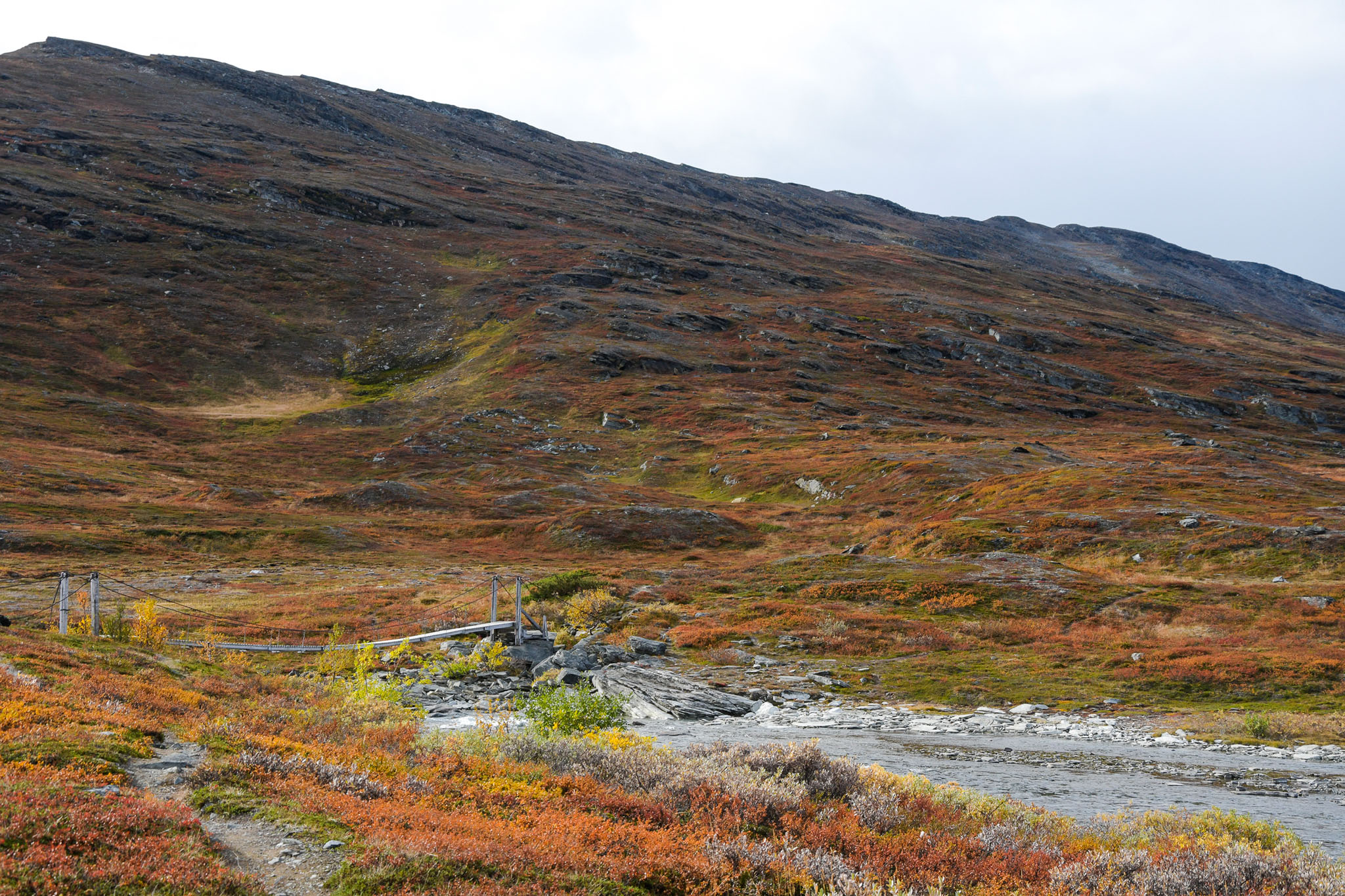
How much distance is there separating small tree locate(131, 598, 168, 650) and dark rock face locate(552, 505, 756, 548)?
2903 cm

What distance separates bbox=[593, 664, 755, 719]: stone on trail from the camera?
1792 centimetres

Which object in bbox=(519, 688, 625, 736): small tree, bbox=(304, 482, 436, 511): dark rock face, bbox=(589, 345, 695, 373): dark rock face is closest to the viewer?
bbox=(519, 688, 625, 736): small tree

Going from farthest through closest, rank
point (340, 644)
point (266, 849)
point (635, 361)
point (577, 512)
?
point (635, 361) → point (577, 512) → point (340, 644) → point (266, 849)

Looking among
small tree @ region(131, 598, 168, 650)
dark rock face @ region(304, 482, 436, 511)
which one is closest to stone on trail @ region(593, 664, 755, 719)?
small tree @ region(131, 598, 168, 650)

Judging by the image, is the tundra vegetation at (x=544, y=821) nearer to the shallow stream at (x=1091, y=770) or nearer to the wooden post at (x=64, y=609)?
the shallow stream at (x=1091, y=770)

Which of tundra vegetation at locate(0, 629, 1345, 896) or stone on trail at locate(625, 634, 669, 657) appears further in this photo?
stone on trail at locate(625, 634, 669, 657)

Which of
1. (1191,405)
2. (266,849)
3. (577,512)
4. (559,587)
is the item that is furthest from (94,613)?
(1191,405)

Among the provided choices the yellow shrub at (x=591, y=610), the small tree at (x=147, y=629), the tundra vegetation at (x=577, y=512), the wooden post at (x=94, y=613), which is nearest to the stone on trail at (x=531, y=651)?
the tundra vegetation at (x=577, y=512)

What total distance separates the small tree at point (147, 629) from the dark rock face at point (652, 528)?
29.0 meters

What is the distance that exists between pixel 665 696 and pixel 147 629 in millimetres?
13181

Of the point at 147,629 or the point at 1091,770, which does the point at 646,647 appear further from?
the point at 147,629

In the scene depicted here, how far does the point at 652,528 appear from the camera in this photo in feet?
165

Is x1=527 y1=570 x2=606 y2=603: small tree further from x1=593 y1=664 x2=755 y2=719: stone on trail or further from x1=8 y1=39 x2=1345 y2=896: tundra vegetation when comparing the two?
x1=593 y1=664 x2=755 y2=719: stone on trail

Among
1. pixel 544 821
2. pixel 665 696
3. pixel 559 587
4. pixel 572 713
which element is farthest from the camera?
pixel 559 587
